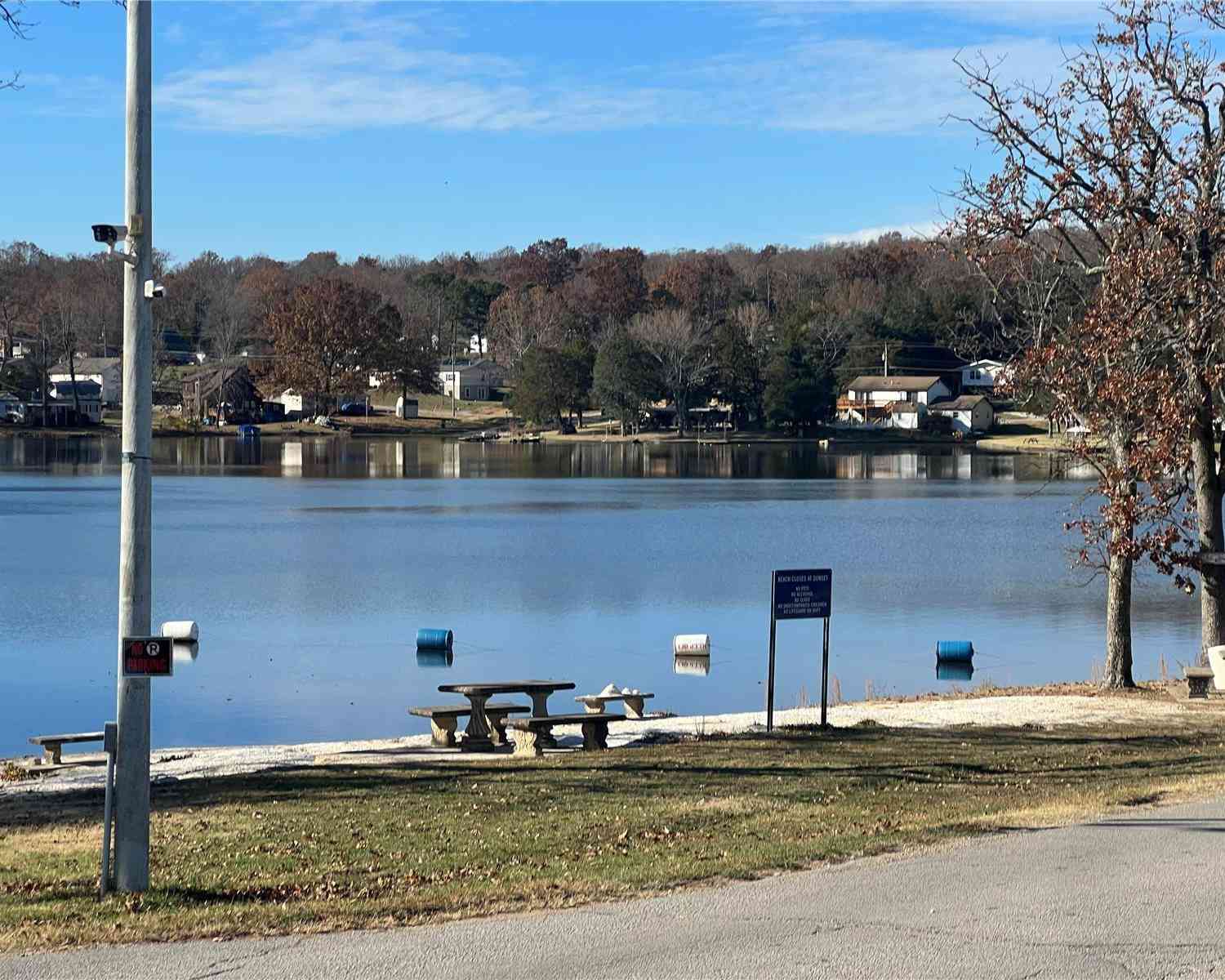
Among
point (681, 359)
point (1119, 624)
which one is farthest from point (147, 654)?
point (681, 359)

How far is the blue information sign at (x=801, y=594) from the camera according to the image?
18469mm

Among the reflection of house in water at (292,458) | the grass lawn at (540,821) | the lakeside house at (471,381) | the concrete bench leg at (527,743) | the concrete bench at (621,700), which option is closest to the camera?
the grass lawn at (540,821)

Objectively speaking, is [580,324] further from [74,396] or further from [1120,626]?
[1120,626]

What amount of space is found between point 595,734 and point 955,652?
44.1ft

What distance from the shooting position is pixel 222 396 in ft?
477

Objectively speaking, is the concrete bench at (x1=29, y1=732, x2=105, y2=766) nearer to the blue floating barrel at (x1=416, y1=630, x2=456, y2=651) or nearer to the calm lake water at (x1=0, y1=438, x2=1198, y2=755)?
the calm lake water at (x1=0, y1=438, x2=1198, y2=755)

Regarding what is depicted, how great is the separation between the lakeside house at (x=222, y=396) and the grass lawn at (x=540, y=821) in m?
132

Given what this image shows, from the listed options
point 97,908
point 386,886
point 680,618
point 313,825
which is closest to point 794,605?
point 313,825

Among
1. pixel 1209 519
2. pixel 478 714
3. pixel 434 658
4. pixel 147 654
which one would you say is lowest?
pixel 434 658

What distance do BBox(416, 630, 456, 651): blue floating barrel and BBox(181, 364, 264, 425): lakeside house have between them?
117 m

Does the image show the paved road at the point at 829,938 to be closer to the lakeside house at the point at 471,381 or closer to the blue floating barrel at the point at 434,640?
the blue floating barrel at the point at 434,640

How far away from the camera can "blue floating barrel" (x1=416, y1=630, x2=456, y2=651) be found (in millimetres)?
30172

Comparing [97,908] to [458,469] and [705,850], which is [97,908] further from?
[458,469]

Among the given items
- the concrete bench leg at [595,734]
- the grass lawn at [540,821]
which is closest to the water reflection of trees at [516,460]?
the concrete bench leg at [595,734]
